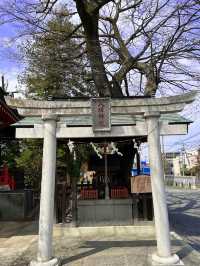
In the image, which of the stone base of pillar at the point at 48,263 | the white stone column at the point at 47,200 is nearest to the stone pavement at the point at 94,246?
the stone base of pillar at the point at 48,263

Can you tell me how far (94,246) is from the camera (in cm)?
1000

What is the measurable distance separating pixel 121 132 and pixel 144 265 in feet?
10.1

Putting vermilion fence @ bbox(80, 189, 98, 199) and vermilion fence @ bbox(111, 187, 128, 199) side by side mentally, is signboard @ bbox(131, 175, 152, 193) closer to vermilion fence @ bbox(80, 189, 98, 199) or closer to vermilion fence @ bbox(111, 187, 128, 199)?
vermilion fence @ bbox(111, 187, 128, 199)

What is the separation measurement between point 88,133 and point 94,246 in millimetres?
3232

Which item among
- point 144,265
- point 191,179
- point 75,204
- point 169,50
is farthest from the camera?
point 191,179

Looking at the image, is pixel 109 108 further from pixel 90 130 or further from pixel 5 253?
pixel 5 253

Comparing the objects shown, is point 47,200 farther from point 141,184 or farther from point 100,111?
point 141,184

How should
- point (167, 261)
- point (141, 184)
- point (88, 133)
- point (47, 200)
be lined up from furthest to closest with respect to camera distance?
point (141, 184)
point (88, 133)
point (47, 200)
point (167, 261)

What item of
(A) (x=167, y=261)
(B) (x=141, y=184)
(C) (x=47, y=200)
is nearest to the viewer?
(A) (x=167, y=261)

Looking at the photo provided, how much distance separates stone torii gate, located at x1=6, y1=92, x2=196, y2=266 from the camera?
26.7 ft

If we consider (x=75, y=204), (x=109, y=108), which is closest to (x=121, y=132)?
(x=109, y=108)

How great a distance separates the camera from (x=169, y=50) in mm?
16172

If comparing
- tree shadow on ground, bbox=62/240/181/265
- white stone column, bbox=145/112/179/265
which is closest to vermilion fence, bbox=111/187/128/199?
tree shadow on ground, bbox=62/240/181/265

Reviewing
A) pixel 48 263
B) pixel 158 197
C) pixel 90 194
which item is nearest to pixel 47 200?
pixel 48 263
